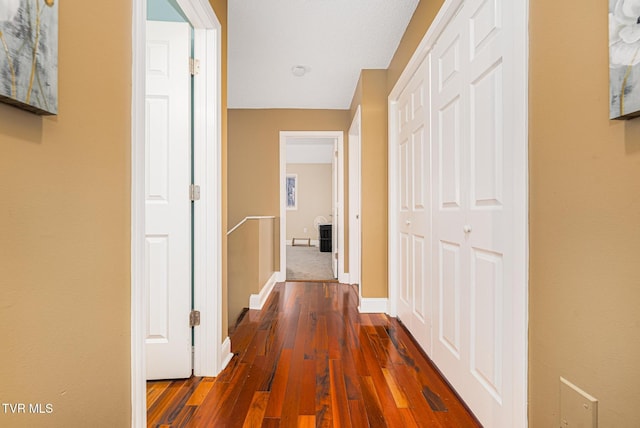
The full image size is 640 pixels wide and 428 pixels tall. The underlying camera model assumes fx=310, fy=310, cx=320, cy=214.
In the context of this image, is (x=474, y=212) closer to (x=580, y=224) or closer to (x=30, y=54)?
(x=580, y=224)

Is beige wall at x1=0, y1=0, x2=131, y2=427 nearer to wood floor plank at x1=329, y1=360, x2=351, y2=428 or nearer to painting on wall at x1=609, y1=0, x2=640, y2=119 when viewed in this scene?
wood floor plank at x1=329, y1=360, x2=351, y2=428

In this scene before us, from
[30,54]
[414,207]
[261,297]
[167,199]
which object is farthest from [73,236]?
[261,297]

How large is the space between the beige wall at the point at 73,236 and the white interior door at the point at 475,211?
4.26 feet

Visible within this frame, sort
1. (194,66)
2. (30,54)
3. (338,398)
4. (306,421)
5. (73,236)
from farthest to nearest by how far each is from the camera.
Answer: (194,66)
(338,398)
(306,421)
(73,236)
(30,54)

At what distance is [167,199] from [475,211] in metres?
1.57

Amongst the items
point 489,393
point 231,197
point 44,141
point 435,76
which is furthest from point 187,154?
point 231,197

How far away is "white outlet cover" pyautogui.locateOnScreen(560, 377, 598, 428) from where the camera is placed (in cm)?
80

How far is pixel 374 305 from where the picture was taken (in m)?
2.98

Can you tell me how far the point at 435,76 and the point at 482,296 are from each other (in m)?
1.32

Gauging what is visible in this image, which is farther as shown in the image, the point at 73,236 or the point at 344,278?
the point at 344,278

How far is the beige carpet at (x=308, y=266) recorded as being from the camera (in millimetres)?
4688

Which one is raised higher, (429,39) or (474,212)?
(429,39)

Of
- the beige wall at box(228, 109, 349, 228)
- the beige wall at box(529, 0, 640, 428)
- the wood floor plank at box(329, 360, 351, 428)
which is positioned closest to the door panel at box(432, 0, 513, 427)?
the beige wall at box(529, 0, 640, 428)

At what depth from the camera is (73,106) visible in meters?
0.76
